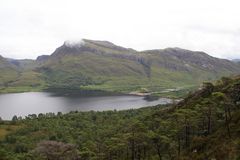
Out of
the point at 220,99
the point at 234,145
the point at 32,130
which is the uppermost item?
the point at 220,99

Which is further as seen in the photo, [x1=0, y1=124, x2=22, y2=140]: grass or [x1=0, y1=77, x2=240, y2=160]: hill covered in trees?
[x1=0, y1=124, x2=22, y2=140]: grass

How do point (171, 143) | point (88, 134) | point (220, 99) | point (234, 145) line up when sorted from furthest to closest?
point (88, 134)
point (171, 143)
point (220, 99)
point (234, 145)

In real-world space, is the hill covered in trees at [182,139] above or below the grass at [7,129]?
above

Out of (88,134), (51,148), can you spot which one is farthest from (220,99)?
(88,134)

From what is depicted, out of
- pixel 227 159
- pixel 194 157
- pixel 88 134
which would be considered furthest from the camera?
pixel 88 134

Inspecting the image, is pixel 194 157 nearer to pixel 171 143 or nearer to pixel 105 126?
pixel 171 143

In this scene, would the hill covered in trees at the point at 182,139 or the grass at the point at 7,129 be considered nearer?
the hill covered in trees at the point at 182,139

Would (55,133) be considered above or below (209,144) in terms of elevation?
below

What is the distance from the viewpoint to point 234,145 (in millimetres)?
54500

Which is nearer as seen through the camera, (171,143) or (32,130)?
(171,143)

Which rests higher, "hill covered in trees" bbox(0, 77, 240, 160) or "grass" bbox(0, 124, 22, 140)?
"hill covered in trees" bbox(0, 77, 240, 160)

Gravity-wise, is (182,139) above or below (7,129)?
above

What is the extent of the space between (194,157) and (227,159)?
9323 mm

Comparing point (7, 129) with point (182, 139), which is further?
point (7, 129)
